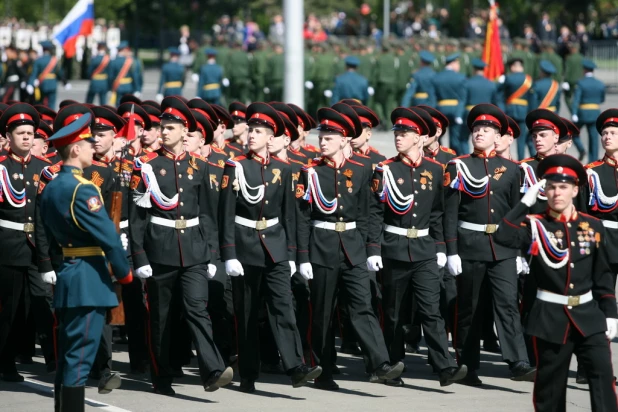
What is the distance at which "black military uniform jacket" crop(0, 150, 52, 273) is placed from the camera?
10305 millimetres

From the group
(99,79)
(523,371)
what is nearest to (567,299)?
(523,371)

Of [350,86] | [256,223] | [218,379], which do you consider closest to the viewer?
[218,379]

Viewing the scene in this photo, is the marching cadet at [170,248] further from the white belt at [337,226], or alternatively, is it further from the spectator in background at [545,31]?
the spectator in background at [545,31]

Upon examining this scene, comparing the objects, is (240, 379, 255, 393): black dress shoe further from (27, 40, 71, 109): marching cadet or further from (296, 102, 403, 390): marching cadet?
(27, 40, 71, 109): marching cadet

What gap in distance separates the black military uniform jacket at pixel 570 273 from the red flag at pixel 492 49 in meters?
16.9

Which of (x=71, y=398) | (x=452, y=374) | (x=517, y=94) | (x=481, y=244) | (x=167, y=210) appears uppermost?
(x=517, y=94)

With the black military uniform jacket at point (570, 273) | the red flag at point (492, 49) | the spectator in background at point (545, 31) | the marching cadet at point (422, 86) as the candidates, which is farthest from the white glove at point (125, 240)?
the spectator in background at point (545, 31)

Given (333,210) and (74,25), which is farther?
(74,25)

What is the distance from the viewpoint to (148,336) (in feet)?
32.5

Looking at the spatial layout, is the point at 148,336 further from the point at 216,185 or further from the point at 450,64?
the point at 450,64

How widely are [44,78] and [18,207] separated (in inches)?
742

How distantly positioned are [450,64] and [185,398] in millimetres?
13754

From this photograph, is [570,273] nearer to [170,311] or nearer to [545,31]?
[170,311]

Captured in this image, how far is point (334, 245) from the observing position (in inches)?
396
